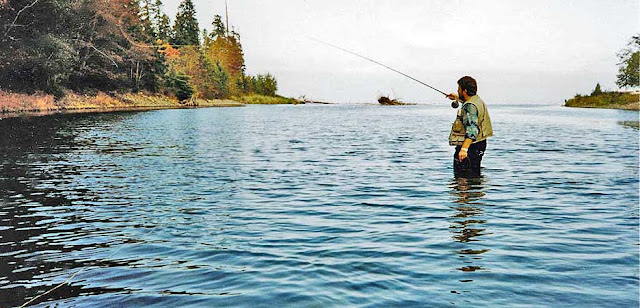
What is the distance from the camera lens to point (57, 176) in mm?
15320

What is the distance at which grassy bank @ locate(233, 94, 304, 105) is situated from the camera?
5846 inches

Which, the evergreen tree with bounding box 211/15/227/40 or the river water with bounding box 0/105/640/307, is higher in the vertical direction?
the evergreen tree with bounding box 211/15/227/40

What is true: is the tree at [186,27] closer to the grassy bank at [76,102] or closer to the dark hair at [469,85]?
the grassy bank at [76,102]

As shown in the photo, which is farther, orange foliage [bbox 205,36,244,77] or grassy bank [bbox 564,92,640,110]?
orange foliage [bbox 205,36,244,77]

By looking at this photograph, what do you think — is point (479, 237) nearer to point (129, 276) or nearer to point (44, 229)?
point (129, 276)

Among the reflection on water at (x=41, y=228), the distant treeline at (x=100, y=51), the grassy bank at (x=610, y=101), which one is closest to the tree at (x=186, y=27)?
the distant treeline at (x=100, y=51)

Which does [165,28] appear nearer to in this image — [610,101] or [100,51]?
[100,51]

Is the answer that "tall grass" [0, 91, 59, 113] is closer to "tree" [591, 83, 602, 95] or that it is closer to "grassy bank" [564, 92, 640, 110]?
"grassy bank" [564, 92, 640, 110]

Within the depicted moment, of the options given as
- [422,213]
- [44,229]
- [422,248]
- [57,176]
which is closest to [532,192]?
[422,213]

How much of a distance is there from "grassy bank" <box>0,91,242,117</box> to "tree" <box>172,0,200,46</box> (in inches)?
999

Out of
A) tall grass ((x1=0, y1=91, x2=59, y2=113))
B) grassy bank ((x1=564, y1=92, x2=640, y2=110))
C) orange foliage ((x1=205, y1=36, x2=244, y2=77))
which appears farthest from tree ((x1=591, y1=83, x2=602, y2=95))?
tall grass ((x1=0, y1=91, x2=59, y2=113))

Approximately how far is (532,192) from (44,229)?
9.86m

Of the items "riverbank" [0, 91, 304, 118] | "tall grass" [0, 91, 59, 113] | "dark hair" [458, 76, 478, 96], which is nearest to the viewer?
"dark hair" [458, 76, 478, 96]

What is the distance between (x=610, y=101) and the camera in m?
105
